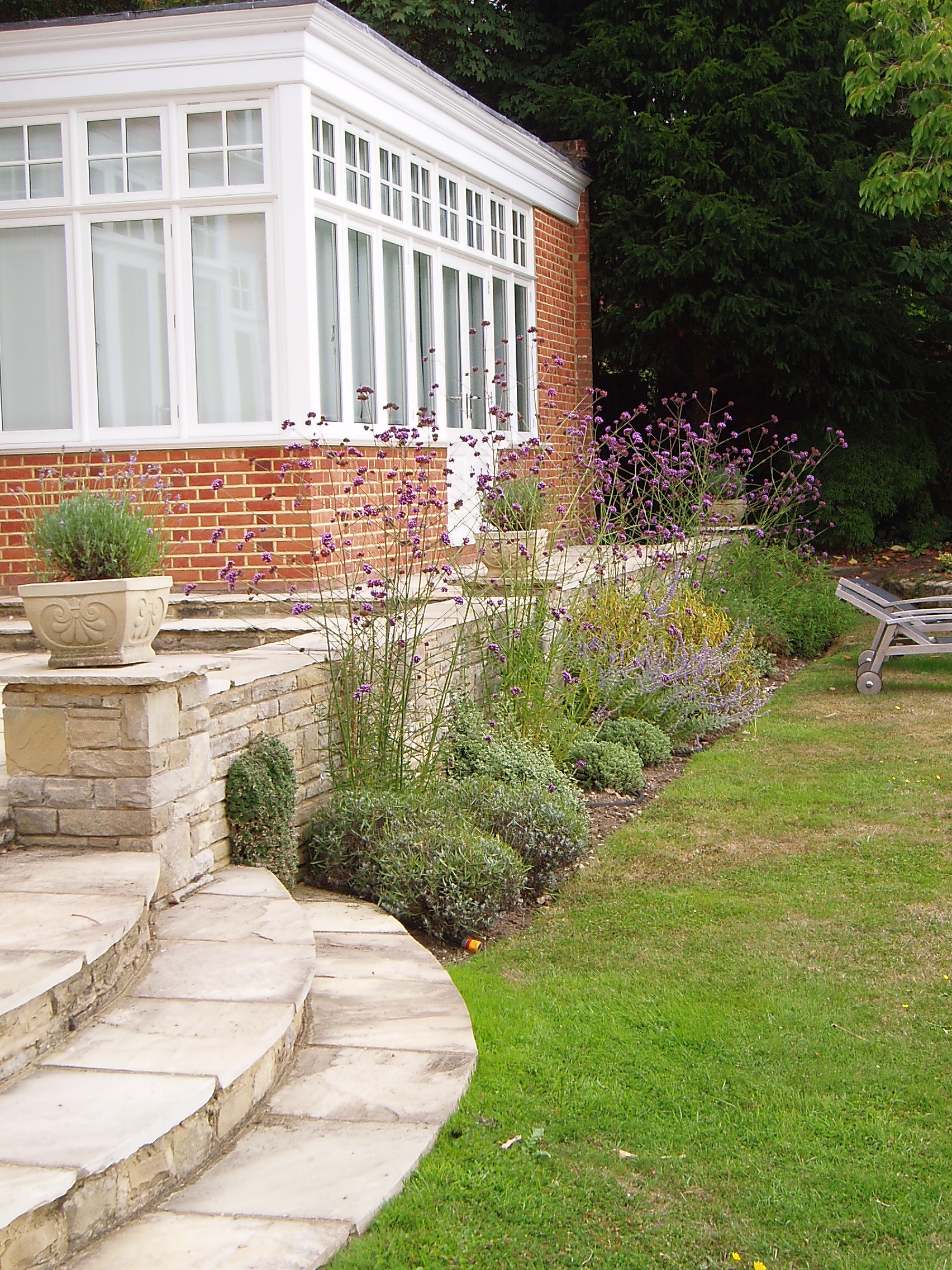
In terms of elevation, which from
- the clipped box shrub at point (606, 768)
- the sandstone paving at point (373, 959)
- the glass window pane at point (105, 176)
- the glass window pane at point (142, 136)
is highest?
the glass window pane at point (142, 136)

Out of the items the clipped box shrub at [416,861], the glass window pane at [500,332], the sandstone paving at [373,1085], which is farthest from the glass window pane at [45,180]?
the sandstone paving at [373,1085]

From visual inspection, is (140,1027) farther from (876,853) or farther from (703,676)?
(703,676)

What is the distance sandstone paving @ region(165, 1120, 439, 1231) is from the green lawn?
0.19 ft

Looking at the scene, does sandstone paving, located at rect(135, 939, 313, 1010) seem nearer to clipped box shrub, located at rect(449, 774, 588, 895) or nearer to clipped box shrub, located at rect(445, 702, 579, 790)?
clipped box shrub, located at rect(449, 774, 588, 895)

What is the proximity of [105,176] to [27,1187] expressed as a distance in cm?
686

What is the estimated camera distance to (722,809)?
5891 millimetres

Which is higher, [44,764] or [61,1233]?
[44,764]

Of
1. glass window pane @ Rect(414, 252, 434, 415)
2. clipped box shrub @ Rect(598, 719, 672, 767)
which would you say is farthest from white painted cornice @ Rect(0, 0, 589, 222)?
clipped box shrub @ Rect(598, 719, 672, 767)

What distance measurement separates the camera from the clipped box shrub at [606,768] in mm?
6242

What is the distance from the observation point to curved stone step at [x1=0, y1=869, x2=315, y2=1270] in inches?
93.7

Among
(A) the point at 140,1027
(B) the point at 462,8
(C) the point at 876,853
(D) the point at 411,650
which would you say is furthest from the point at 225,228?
(B) the point at 462,8

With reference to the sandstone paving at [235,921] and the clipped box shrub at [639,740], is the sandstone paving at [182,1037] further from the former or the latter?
the clipped box shrub at [639,740]

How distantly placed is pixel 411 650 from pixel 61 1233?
2.97 meters

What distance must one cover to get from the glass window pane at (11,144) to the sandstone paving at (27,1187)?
7.12 metres
